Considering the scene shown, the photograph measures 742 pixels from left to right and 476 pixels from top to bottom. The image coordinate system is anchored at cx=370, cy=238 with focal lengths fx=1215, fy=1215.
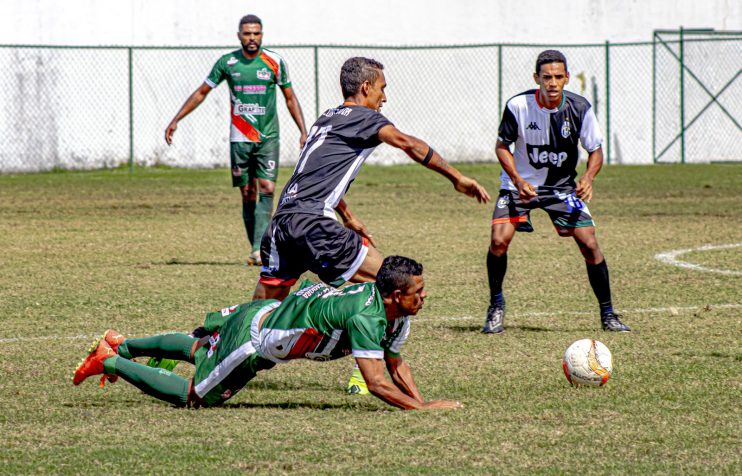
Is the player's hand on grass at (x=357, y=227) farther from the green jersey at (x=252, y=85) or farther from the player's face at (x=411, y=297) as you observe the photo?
the green jersey at (x=252, y=85)

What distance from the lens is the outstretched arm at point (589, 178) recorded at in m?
8.49

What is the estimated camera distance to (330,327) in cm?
596

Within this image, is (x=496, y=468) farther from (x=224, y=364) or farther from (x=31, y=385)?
(x=31, y=385)

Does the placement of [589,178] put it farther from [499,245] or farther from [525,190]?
[499,245]

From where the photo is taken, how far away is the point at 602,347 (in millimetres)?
6840

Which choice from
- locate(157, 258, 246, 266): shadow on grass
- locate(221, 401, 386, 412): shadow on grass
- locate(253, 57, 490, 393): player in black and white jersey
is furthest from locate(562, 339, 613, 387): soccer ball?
locate(157, 258, 246, 266): shadow on grass

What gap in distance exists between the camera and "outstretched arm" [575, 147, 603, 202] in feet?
27.9

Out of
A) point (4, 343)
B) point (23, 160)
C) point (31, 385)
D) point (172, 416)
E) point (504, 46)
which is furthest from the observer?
point (504, 46)

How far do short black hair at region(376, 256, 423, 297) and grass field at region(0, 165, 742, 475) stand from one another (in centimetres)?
64

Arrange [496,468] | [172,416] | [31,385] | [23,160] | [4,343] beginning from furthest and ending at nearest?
[23,160] → [4,343] → [31,385] → [172,416] → [496,468]

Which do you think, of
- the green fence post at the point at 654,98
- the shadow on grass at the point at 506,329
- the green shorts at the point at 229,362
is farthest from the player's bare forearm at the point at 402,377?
the green fence post at the point at 654,98

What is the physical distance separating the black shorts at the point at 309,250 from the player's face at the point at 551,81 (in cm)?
222

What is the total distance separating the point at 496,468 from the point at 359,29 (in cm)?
2322

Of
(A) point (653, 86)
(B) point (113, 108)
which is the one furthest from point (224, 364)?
(A) point (653, 86)
